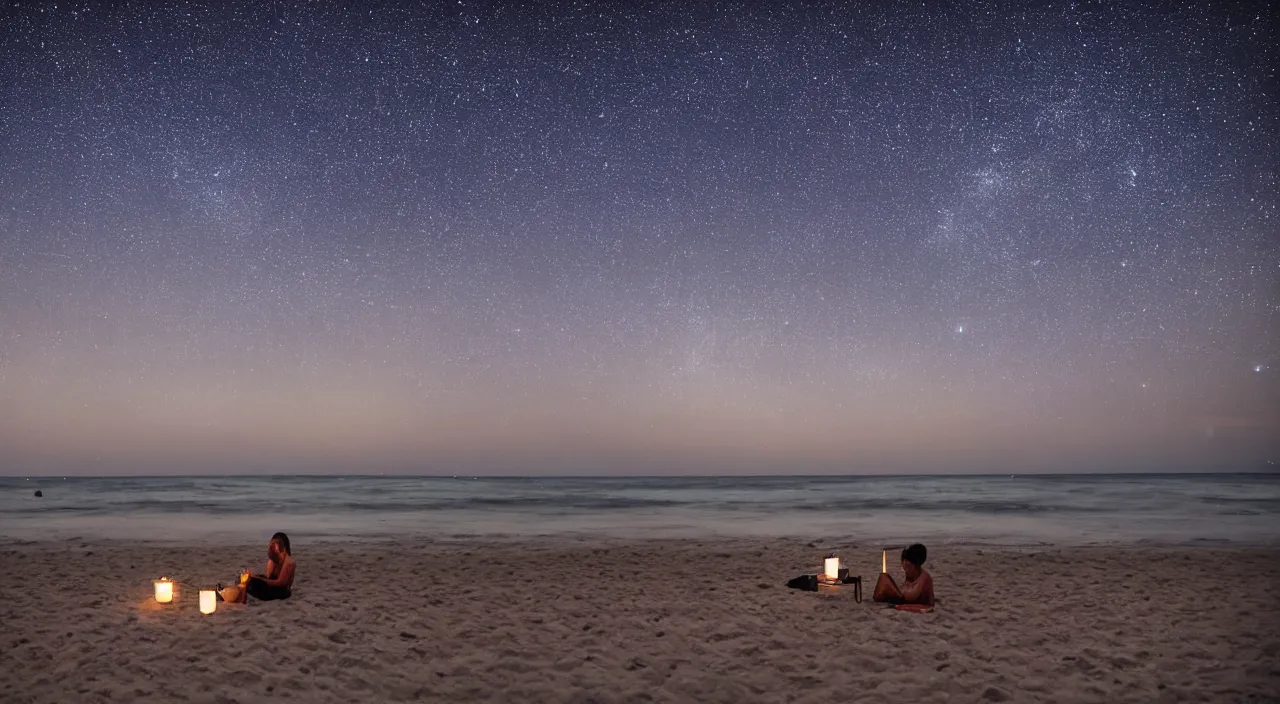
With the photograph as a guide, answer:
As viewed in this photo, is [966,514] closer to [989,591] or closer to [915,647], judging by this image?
[989,591]

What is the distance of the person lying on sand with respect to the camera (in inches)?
419

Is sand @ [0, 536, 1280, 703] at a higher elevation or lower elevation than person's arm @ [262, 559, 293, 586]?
lower

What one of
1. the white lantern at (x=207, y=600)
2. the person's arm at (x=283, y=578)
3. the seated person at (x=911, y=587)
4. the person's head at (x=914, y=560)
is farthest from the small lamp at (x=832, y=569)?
the white lantern at (x=207, y=600)

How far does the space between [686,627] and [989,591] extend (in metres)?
5.14

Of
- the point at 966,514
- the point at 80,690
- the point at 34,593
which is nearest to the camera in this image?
the point at 80,690

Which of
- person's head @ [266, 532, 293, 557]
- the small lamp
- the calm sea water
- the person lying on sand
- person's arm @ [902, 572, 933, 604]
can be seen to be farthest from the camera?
the calm sea water

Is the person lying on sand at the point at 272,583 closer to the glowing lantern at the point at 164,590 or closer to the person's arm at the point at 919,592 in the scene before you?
the glowing lantern at the point at 164,590

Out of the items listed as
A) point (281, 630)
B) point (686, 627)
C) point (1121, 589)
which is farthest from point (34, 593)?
point (1121, 589)

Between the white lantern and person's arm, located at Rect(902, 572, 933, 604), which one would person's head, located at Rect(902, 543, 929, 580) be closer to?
person's arm, located at Rect(902, 572, 933, 604)

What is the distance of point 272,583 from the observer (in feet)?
36.1

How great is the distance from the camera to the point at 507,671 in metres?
8.18

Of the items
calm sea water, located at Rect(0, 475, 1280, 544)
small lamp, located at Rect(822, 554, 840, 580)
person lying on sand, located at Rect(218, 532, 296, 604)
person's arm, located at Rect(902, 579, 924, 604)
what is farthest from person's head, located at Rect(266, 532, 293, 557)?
calm sea water, located at Rect(0, 475, 1280, 544)

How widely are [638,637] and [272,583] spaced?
495cm

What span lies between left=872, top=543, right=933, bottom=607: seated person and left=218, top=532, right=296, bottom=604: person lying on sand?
300 inches
